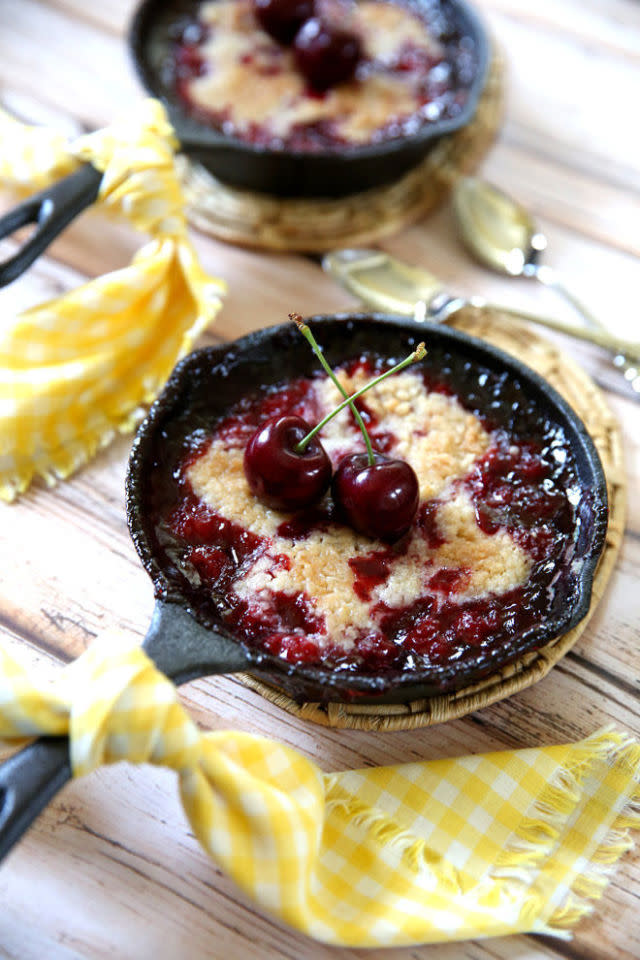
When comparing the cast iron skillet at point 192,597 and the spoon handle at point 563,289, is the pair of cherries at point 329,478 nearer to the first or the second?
the cast iron skillet at point 192,597

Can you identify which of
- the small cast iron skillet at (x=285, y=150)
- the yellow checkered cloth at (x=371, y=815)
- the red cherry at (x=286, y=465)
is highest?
the small cast iron skillet at (x=285, y=150)

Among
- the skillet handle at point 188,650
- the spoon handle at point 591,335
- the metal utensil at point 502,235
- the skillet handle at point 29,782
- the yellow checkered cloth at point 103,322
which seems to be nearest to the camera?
the skillet handle at point 29,782

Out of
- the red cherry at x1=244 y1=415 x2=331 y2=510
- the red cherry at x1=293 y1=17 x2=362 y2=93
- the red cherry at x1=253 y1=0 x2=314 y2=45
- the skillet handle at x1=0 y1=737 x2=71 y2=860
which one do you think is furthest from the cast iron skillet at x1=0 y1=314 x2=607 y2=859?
the red cherry at x1=253 y1=0 x2=314 y2=45

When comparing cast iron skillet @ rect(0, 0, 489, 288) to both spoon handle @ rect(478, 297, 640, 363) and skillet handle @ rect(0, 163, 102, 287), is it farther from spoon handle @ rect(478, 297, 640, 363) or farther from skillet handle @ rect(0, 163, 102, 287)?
spoon handle @ rect(478, 297, 640, 363)

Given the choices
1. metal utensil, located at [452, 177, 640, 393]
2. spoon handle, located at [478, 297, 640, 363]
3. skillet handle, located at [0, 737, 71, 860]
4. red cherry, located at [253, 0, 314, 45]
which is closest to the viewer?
skillet handle, located at [0, 737, 71, 860]

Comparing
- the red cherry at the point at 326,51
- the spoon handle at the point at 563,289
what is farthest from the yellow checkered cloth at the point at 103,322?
the spoon handle at the point at 563,289

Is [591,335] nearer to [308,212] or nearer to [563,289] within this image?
[563,289]
